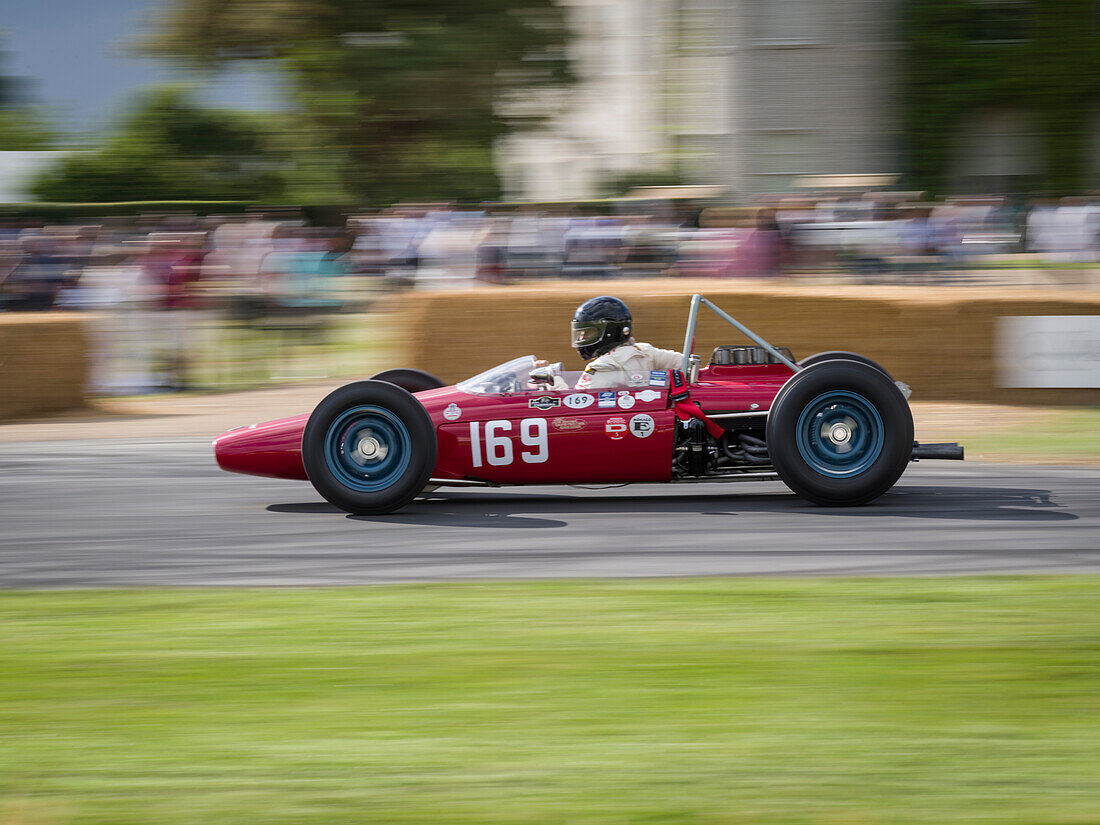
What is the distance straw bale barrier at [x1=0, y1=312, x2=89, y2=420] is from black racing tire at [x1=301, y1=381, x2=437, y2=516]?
6.99 m

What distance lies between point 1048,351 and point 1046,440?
209 centimetres

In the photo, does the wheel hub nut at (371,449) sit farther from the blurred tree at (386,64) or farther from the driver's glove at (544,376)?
the blurred tree at (386,64)

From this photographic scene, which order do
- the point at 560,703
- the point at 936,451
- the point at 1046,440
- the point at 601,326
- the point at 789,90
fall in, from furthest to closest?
the point at 789,90 < the point at 1046,440 < the point at 601,326 < the point at 936,451 < the point at 560,703

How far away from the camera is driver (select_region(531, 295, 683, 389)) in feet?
25.5

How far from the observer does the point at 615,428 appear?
7453 mm

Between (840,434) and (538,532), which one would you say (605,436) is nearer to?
(538,532)

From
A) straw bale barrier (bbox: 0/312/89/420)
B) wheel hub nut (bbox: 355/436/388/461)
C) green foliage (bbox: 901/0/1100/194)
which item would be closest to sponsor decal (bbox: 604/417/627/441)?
wheel hub nut (bbox: 355/436/388/461)

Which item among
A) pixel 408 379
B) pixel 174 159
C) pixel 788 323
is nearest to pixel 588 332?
pixel 408 379

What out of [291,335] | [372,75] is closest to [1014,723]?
[291,335]

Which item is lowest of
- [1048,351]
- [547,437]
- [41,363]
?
[1048,351]

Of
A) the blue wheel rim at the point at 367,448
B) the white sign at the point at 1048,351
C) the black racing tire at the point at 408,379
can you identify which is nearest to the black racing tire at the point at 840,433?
the blue wheel rim at the point at 367,448

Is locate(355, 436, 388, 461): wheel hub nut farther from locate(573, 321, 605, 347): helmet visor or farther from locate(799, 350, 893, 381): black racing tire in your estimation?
locate(799, 350, 893, 381): black racing tire

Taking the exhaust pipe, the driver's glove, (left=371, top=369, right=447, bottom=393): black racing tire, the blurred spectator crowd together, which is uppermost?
the blurred spectator crowd

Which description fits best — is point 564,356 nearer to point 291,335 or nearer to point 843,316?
point 843,316
